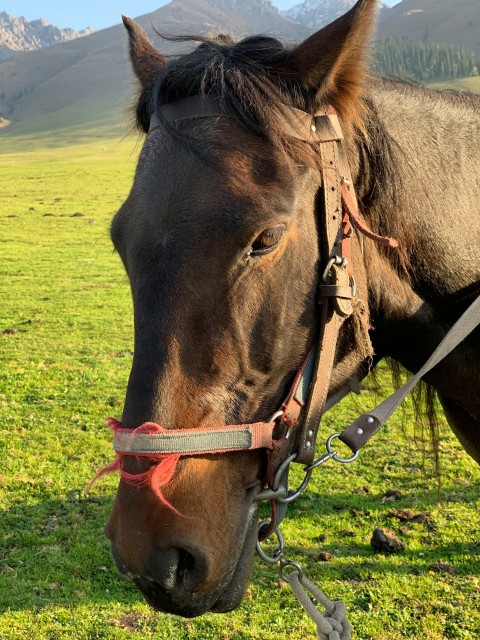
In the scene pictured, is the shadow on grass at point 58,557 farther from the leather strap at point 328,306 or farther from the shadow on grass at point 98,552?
the leather strap at point 328,306

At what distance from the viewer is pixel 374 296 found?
2.53 meters

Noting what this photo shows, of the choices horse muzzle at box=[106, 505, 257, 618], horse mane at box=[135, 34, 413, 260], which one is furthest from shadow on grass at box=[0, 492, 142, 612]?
horse mane at box=[135, 34, 413, 260]

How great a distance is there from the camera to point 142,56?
2855mm

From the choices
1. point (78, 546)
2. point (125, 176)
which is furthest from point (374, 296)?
point (125, 176)

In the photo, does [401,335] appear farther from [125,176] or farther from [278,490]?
[125,176]

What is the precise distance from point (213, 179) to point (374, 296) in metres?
0.89

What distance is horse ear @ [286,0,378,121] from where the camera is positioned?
2.15m

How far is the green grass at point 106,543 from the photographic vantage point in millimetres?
4742

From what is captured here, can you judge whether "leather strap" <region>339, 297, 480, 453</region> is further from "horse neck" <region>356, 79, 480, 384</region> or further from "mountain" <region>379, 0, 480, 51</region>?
"mountain" <region>379, 0, 480, 51</region>

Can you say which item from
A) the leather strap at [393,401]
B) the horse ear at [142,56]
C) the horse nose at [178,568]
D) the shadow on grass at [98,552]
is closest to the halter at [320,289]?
the leather strap at [393,401]

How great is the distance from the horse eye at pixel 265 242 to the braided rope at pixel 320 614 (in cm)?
134

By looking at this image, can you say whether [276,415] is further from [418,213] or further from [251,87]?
[251,87]

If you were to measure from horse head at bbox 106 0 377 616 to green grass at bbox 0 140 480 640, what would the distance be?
1051mm

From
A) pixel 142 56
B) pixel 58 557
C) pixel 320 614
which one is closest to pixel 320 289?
pixel 320 614
